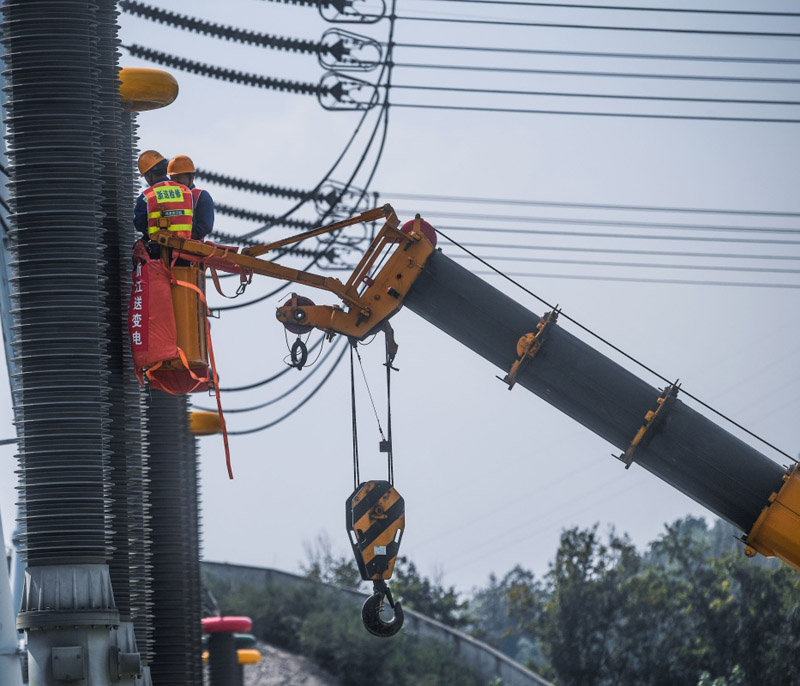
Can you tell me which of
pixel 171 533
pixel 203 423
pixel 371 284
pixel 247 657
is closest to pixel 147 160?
pixel 371 284

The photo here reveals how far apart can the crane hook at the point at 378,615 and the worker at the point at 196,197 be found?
12.0 feet

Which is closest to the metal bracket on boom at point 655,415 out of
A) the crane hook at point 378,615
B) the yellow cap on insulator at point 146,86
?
the crane hook at point 378,615

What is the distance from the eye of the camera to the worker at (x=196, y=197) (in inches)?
509

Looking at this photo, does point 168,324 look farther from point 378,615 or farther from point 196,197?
point 378,615

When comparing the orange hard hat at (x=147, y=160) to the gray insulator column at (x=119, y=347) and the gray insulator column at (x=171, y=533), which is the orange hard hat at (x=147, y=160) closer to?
the gray insulator column at (x=119, y=347)

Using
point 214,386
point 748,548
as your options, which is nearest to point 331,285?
point 214,386

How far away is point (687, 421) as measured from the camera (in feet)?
45.7

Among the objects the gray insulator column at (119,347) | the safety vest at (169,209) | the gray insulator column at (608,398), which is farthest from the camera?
the gray insulator column at (608,398)

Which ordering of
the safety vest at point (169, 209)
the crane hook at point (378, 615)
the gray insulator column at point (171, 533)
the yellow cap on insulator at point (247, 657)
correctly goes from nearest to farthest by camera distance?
the safety vest at point (169, 209), the crane hook at point (378, 615), the gray insulator column at point (171, 533), the yellow cap on insulator at point (247, 657)

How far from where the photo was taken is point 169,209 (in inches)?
497

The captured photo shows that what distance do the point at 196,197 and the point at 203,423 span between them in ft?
26.4

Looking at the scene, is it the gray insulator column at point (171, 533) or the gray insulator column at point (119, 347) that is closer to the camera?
the gray insulator column at point (119, 347)

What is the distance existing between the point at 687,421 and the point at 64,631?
20.6 feet

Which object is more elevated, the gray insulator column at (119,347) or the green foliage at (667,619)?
the green foliage at (667,619)
